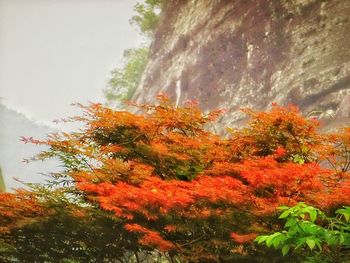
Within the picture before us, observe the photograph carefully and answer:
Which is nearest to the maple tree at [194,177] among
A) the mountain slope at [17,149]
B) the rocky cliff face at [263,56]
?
the rocky cliff face at [263,56]

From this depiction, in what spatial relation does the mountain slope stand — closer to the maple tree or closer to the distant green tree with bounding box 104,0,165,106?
the distant green tree with bounding box 104,0,165,106

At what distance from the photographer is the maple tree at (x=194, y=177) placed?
15.0ft

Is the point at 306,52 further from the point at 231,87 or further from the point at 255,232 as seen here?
the point at 255,232

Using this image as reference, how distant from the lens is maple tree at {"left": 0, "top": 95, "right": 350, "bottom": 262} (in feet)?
15.0

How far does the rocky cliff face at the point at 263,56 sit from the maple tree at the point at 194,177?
14.8ft

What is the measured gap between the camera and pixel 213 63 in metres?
16.3

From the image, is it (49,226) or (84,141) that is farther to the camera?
(84,141)

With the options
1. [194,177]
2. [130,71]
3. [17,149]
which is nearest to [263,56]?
[194,177]

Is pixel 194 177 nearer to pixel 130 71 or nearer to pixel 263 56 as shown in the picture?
pixel 263 56

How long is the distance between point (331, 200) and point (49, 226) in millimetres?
4358

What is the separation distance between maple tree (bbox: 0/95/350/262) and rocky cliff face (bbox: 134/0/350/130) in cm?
450

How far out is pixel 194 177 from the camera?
20.1 ft

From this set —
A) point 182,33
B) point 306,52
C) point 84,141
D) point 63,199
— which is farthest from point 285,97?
point 182,33

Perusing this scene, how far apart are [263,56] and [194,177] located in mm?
8666
